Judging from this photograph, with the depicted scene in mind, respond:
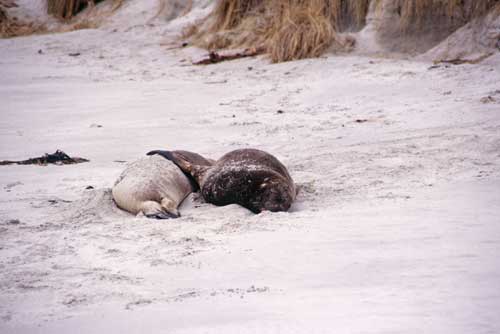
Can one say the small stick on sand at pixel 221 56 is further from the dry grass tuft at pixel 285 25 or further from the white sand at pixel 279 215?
the white sand at pixel 279 215

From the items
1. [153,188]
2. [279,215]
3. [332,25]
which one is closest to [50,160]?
[153,188]

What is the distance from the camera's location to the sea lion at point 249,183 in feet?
12.7

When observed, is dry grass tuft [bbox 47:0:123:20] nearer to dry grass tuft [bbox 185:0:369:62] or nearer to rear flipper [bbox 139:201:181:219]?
dry grass tuft [bbox 185:0:369:62]

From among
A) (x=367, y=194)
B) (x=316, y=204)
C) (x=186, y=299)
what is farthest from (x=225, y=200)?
(x=186, y=299)

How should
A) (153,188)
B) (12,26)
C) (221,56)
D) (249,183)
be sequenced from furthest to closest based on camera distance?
(12,26) → (221,56) → (153,188) → (249,183)

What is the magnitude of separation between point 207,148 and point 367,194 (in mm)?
2059

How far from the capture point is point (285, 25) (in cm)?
963

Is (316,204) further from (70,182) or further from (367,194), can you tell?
(70,182)

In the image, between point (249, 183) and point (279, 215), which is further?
point (249, 183)

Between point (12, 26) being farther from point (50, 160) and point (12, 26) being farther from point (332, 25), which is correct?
point (50, 160)

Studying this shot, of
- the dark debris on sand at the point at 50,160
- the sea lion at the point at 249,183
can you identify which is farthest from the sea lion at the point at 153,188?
the dark debris on sand at the point at 50,160

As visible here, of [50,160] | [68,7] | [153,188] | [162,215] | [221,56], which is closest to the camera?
[162,215]

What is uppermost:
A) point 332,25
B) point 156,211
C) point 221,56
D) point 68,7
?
point 332,25

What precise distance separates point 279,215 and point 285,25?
6.38 m
